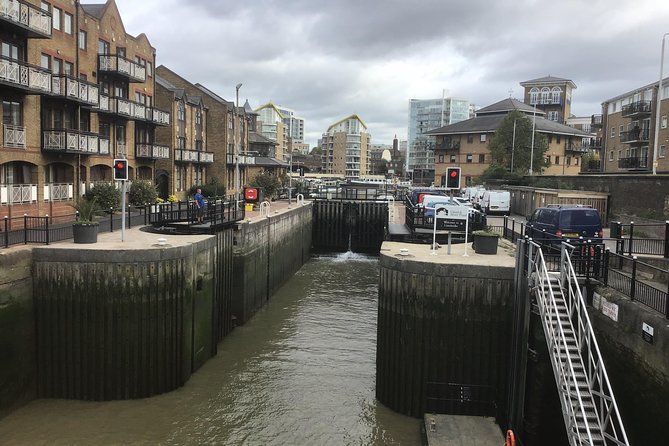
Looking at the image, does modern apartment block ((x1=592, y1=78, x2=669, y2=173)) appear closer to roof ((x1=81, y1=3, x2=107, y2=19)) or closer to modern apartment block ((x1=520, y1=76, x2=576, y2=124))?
roof ((x1=81, y1=3, x2=107, y2=19))

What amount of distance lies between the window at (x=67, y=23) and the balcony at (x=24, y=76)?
614 centimetres

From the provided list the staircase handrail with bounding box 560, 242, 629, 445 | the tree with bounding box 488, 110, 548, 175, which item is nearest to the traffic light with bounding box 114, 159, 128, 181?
the staircase handrail with bounding box 560, 242, 629, 445

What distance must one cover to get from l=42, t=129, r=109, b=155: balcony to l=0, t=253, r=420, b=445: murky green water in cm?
1406

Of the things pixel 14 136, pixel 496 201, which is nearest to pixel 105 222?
pixel 14 136

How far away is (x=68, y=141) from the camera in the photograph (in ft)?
A: 96.1

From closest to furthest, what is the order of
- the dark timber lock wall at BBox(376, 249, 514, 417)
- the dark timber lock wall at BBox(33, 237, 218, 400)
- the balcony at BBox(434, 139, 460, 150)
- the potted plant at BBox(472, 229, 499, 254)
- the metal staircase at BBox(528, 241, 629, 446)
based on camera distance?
the metal staircase at BBox(528, 241, 629, 446) → the dark timber lock wall at BBox(376, 249, 514, 417) → the dark timber lock wall at BBox(33, 237, 218, 400) → the potted plant at BBox(472, 229, 499, 254) → the balcony at BBox(434, 139, 460, 150)

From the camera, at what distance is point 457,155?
290ft

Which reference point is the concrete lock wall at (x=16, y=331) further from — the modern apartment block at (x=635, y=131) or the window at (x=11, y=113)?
the modern apartment block at (x=635, y=131)

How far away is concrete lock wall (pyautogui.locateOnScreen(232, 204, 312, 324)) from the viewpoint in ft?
82.8

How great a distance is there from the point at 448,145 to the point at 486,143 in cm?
663

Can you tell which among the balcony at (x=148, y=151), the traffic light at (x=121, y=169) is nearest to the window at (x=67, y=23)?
the balcony at (x=148, y=151)

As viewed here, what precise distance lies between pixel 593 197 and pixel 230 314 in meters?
24.4

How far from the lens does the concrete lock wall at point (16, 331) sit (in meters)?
14.7

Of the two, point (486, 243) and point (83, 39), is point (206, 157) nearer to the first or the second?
point (83, 39)
